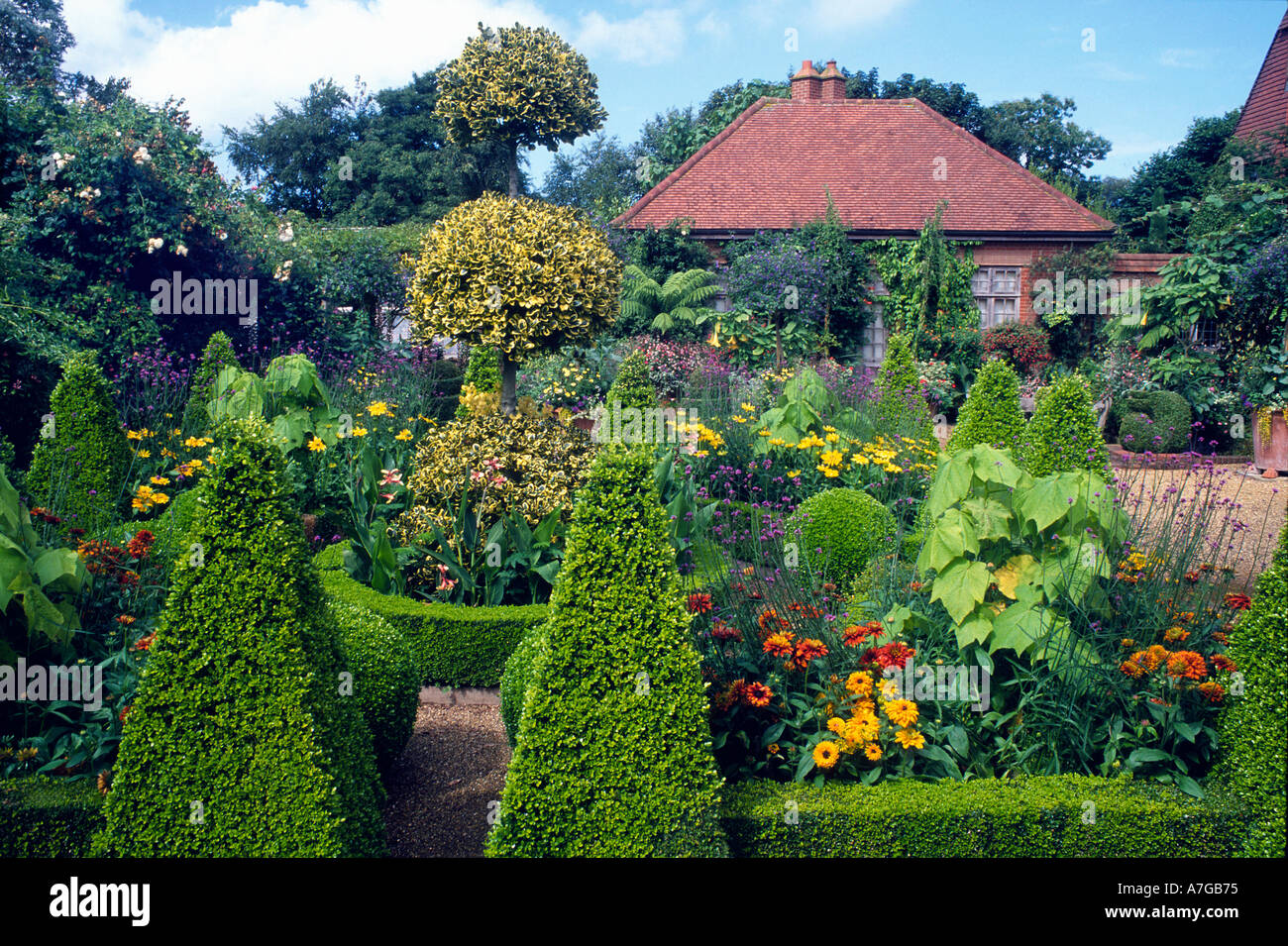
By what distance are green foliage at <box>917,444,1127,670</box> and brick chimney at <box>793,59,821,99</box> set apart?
A: 1860 cm

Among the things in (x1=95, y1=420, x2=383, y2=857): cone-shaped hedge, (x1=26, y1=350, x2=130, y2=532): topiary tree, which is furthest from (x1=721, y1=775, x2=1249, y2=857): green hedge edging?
(x1=26, y1=350, x2=130, y2=532): topiary tree

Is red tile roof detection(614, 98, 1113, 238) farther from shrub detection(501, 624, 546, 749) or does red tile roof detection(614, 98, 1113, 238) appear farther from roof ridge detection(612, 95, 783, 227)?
shrub detection(501, 624, 546, 749)

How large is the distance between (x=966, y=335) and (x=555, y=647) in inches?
586

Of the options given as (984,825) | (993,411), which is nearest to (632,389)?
(993,411)

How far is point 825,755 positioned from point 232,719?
1.96 m

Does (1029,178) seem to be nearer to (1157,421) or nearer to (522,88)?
(1157,421)

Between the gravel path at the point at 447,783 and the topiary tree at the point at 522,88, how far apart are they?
32.1 feet

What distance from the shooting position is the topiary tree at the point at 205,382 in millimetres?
7203

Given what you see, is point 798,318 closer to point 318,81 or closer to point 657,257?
point 657,257

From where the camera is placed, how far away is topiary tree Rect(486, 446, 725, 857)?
273 centimetres
